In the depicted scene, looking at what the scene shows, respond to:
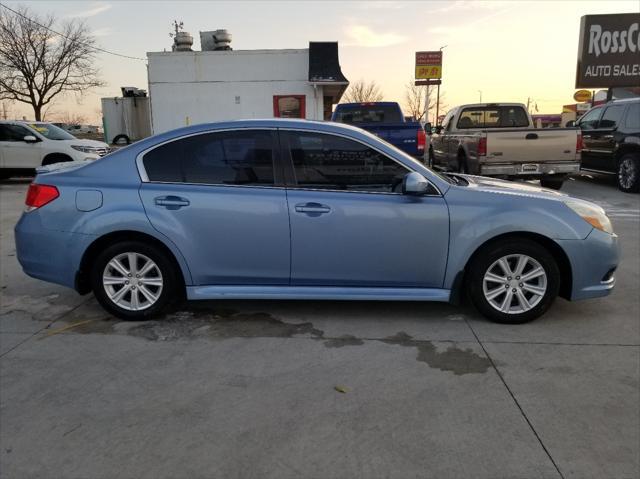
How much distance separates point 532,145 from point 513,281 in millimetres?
7350

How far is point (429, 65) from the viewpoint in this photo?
38.2m

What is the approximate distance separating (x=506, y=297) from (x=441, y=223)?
32.4 inches

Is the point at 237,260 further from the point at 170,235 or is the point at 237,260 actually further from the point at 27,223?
the point at 27,223

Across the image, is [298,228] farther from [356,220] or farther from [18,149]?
[18,149]

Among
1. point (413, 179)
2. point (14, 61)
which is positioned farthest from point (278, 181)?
point (14, 61)

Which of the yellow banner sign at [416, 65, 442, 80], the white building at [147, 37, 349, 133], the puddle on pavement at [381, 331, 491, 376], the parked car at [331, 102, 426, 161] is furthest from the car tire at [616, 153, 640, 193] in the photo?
the yellow banner sign at [416, 65, 442, 80]

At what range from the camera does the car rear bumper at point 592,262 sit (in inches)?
165

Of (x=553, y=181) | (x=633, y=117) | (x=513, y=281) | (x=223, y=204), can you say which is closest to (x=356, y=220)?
(x=223, y=204)

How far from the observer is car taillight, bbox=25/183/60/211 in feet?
14.2

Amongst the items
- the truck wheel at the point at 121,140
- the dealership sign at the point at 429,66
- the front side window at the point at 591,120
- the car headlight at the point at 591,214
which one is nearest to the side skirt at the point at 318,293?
the car headlight at the point at 591,214

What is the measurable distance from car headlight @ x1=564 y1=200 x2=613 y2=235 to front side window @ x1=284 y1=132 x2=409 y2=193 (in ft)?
4.61

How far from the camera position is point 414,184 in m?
4.03

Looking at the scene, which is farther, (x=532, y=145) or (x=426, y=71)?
(x=426, y=71)

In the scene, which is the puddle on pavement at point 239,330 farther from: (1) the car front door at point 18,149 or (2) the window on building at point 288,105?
(2) the window on building at point 288,105
